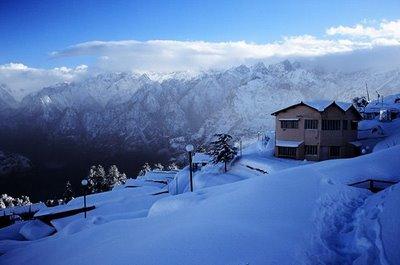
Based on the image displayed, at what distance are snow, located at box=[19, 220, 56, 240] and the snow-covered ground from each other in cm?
1523

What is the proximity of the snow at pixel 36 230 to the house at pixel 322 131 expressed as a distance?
28.5 metres

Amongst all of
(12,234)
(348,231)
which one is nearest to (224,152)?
(12,234)

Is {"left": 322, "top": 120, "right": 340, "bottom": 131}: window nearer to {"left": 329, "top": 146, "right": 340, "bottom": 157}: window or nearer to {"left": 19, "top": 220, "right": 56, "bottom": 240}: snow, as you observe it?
{"left": 329, "top": 146, "right": 340, "bottom": 157}: window

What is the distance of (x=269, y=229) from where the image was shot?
34.9 ft

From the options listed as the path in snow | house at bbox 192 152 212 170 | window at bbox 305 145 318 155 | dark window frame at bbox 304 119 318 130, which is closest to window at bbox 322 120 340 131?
dark window frame at bbox 304 119 318 130

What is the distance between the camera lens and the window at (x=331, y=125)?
38.7 meters

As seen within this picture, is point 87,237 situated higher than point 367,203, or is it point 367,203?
point 367,203

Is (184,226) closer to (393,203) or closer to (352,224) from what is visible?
(352,224)

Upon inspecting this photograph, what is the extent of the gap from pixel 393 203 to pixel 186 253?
731 cm

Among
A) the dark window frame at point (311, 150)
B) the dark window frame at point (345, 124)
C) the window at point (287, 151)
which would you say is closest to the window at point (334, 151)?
the dark window frame at point (311, 150)

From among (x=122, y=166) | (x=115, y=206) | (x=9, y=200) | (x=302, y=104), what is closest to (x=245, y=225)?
(x=115, y=206)

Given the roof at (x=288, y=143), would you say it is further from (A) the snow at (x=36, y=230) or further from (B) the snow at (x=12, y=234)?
(B) the snow at (x=12, y=234)

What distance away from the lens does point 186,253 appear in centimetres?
967

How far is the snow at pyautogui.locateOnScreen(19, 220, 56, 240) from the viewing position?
2995cm
